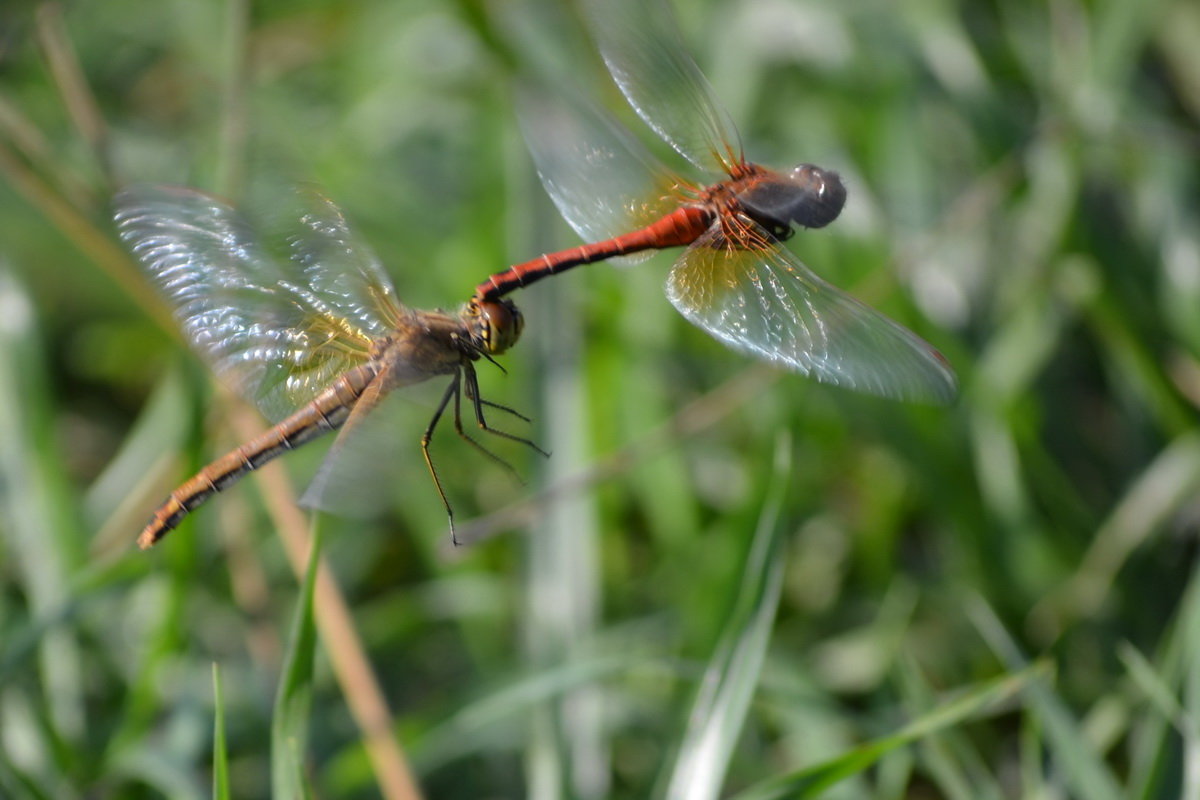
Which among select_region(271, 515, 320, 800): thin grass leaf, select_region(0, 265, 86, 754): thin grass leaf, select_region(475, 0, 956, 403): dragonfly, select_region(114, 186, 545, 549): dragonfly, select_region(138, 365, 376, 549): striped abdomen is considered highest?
select_region(475, 0, 956, 403): dragonfly

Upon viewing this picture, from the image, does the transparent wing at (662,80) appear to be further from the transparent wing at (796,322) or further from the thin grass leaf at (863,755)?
the thin grass leaf at (863,755)

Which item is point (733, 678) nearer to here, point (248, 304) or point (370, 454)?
point (370, 454)

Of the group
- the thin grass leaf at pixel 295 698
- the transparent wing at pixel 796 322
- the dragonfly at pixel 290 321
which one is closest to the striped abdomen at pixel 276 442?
the dragonfly at pixel 290 321

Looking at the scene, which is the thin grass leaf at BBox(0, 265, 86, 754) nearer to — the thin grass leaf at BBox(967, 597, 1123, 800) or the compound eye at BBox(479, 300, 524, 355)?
the compound eye at BBox(479, 300, 524, 355)

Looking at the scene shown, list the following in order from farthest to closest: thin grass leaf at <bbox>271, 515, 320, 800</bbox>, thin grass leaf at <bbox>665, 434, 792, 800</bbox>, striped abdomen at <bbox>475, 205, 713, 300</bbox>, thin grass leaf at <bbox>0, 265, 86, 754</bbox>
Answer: thin grass leaf at <bbox>0, 265, 86, 754</bbox> < striped abdomen at <bbox>475, 205, 713, 300</bbox> < thin grass leaf at <bbox>665, 434, 792, 800</bbox> < thin grass leaf at <bbox>271, 515, 320, 800</bbox>

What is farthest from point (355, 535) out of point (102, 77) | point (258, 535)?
point (102, 77)

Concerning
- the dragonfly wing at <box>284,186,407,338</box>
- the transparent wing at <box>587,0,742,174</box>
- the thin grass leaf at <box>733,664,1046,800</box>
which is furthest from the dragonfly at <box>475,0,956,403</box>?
the thin grass leaf at <box>733,664,1046,800</box>

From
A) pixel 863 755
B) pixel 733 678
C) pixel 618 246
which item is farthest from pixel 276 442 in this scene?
pixel 863 755
